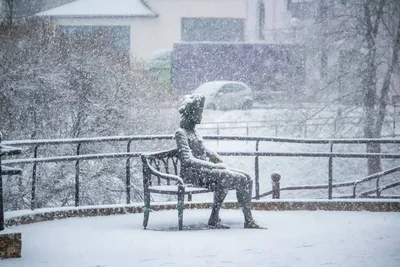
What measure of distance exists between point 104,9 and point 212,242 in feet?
150

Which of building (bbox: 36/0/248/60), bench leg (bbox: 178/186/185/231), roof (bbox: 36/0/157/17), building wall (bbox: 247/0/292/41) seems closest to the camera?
bench leg (bbox: 178/186/185/231)

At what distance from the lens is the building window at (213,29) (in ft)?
178

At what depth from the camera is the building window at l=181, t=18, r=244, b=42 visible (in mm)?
54375

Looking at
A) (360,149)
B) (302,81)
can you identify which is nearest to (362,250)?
(360,149)

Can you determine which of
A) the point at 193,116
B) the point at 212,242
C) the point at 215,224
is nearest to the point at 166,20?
the point at 193,116

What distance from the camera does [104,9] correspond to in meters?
53.3

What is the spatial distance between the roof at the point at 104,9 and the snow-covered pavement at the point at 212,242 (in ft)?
137

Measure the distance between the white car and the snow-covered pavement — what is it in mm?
31227

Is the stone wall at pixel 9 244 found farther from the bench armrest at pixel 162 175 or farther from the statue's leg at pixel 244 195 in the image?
the statue's leg at pixel 244 195

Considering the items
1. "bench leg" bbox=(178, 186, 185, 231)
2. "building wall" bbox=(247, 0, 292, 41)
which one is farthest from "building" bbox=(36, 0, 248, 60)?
"bench leg" bbox=(178, 186, 185, 231)

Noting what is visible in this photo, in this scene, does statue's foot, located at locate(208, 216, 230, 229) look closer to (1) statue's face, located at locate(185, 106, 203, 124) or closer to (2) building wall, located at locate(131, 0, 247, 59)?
(1) statue's face, located at locate(185, 106, 203, 124)

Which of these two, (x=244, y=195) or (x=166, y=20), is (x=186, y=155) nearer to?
(x=244, y=195)

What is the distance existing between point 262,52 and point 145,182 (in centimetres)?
3838

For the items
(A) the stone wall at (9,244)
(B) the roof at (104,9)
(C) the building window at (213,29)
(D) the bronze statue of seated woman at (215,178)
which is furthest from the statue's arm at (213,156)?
(C) the building window at (213,29)
